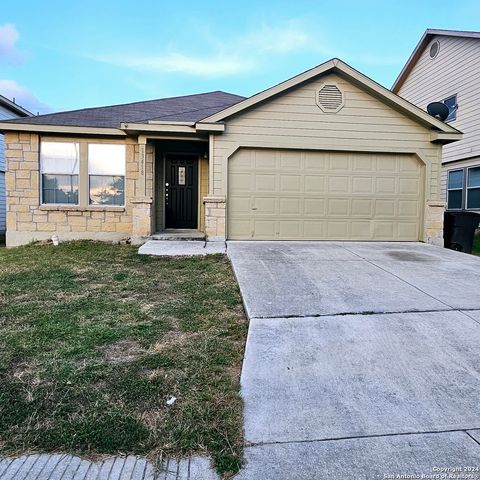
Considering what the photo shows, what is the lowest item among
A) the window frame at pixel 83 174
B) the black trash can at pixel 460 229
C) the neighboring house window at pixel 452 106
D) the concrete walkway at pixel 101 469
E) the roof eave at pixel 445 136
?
the concrete walkway at pixel 101 469

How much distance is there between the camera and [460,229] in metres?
10.5

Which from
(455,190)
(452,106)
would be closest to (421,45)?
(452,106)

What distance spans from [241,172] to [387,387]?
721 cm

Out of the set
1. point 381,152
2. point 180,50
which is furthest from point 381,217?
point 180,50

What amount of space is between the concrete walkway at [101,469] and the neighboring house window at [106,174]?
29.0 feet

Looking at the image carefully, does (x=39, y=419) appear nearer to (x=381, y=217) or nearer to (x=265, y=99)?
(x=265, y=99)

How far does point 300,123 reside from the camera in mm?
9641

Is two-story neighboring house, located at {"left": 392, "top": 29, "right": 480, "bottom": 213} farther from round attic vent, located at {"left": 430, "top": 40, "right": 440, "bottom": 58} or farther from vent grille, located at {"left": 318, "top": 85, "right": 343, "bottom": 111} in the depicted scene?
vent grille, located at {"left": 318, "top": 85, "right": 343, "bottom": 111}

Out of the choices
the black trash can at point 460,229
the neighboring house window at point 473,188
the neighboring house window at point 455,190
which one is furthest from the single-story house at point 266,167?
the neighboring house window at point 455,190

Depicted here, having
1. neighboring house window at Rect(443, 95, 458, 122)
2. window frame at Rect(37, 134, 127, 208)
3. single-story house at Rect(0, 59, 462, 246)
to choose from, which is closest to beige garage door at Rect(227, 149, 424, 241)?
single-story house at Rect(0, 59, 462, 246)

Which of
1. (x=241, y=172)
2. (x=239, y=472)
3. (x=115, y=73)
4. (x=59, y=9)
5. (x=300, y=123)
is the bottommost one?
(x=239, y=472)

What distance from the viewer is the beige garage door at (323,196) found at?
971cm

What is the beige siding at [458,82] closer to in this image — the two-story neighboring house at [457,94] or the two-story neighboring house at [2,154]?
the two-story neighboring house at [457,94]

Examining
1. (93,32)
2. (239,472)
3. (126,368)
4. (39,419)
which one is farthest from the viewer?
(93,32)
